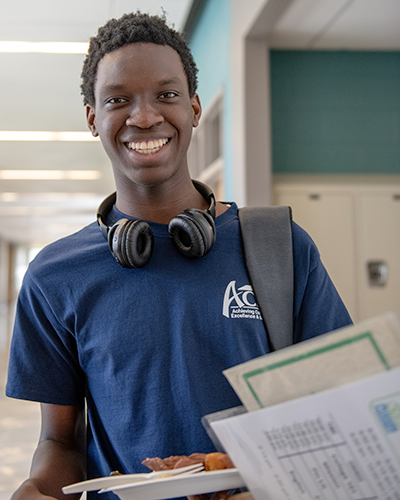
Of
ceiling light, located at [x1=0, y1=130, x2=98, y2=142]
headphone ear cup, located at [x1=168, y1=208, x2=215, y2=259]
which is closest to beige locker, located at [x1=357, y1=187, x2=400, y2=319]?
headphone ear cup, located at [x1=168, y1=208, x2=215, y2=259]

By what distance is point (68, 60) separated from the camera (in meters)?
5.80

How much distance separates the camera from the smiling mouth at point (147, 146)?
99 centimetres

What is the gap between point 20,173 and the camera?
10.9 m

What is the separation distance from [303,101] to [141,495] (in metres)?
3.96

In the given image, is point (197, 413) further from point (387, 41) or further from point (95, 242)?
point (387, 41)

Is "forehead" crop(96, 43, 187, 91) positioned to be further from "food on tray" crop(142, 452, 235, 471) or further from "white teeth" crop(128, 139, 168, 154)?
"food on tray" crop(142, 452, 235, 471)

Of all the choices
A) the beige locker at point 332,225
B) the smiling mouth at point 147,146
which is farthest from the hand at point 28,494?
the beige locker at point 332,225

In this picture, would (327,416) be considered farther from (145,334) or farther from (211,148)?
(211,148)

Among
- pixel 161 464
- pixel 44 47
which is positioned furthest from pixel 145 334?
pixel 44 47

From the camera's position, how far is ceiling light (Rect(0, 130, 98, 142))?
822cm

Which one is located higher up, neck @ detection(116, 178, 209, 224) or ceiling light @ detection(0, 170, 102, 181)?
ceiling light @ detection(0, 170, 102, 181)

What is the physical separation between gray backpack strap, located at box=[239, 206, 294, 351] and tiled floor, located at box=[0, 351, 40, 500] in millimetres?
2865

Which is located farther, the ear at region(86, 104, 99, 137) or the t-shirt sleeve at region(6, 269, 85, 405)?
the ear at region(86, 104, 99, 137)

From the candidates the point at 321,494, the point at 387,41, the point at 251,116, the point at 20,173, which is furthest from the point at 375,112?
the point at 20,173
